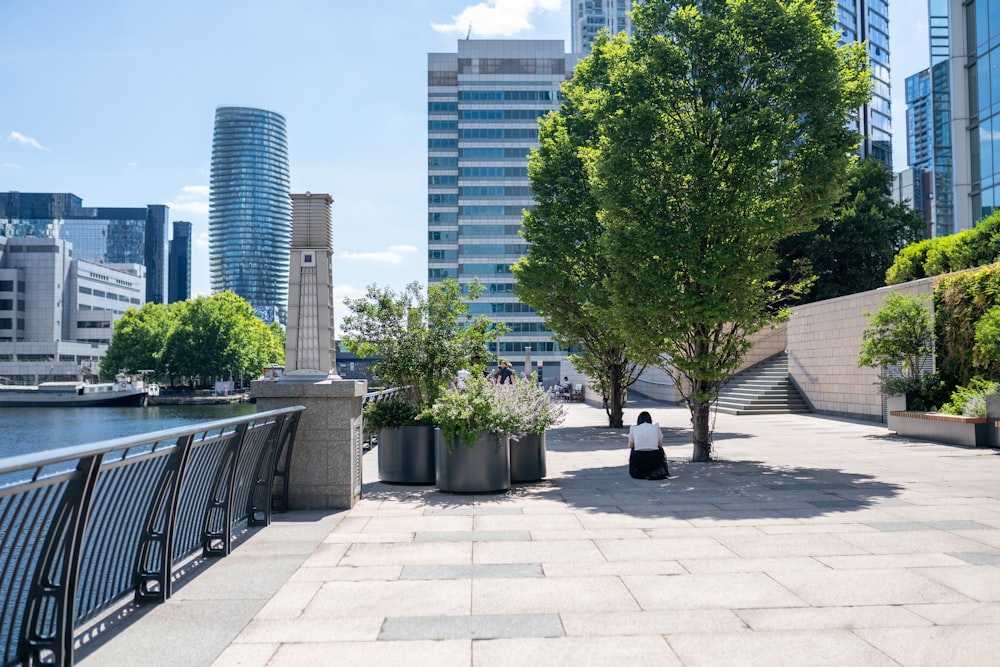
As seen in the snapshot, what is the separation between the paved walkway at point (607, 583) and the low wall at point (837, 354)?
14.5 meters

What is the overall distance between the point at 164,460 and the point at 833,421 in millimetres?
23454

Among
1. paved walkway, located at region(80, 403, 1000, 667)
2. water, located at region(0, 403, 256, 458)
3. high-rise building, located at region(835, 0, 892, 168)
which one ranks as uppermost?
high-rise building, located at region(835, 0, 892, 168)

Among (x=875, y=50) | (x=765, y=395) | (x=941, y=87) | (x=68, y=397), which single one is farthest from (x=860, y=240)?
(x=875, y=50)

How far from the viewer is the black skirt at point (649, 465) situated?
38.6 feet

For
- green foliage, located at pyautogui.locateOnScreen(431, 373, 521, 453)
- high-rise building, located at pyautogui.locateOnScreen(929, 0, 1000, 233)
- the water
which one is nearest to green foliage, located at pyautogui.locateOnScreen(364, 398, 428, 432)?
green foliage, located at pyautogui.locateOnScreen(431, 373, 521, 453)

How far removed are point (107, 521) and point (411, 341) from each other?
8.55 metres

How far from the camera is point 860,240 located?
129 ft

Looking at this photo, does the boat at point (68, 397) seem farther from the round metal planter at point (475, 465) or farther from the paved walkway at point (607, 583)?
the paved walkway at point (607, 583)

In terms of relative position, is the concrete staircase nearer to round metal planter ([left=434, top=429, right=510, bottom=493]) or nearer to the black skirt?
the black skirt

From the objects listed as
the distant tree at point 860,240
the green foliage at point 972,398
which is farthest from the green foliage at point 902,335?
the distant tree at point 860,240

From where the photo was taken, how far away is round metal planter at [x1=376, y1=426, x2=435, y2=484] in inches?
441

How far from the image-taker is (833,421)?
79.5 feet

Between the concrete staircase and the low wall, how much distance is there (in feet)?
1.51

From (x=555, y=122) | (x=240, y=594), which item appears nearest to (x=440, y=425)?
(x=240, y=594)
